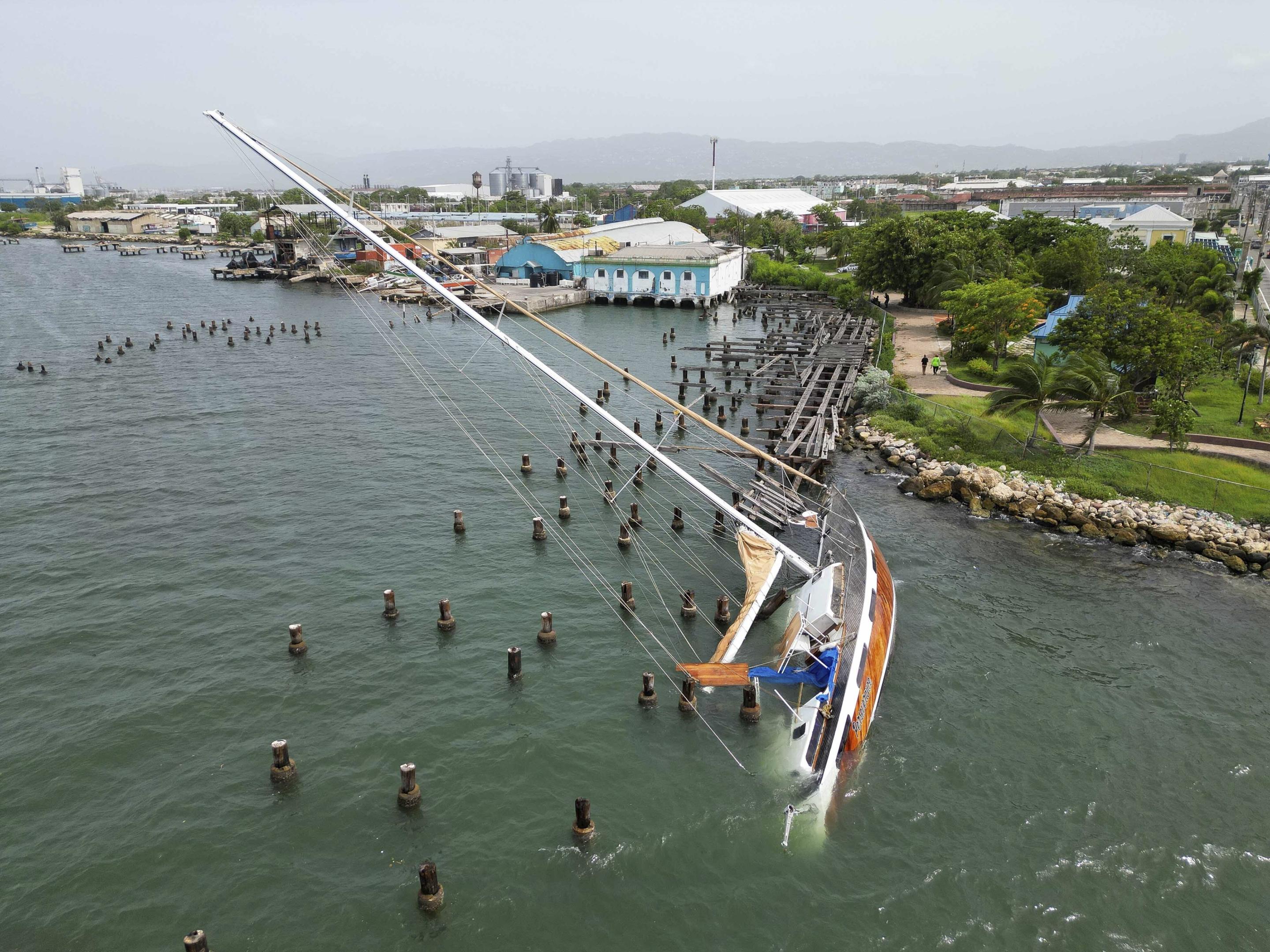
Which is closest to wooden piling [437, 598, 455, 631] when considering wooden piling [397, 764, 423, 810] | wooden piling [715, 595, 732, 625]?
wooden piling [397, 764, 423, 810]

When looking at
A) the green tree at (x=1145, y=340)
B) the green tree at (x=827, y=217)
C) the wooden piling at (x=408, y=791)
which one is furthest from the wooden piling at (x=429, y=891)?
the green tree at (x=827, y=217)

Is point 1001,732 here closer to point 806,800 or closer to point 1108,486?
point 806,800

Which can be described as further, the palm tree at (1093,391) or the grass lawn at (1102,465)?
the palm tree at (1093,391)

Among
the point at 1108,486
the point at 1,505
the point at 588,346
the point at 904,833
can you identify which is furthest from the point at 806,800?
the point at 588,346

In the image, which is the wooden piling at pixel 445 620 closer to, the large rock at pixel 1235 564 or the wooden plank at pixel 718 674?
the wooden plank at pixel 718 674

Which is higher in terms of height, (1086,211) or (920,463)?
(1086,211)

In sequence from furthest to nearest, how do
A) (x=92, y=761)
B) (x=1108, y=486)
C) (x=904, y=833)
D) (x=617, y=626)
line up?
(x=1108, y=486) < (x=617, y=626) < (x=92, y=761) < (x=904, y=833)

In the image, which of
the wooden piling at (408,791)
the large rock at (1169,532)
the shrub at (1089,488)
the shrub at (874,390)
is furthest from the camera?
the shrub at (874,390)

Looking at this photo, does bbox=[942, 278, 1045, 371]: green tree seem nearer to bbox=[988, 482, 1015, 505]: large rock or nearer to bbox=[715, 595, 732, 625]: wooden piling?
bbox=[988, 482, 1015, 505]: large rock
